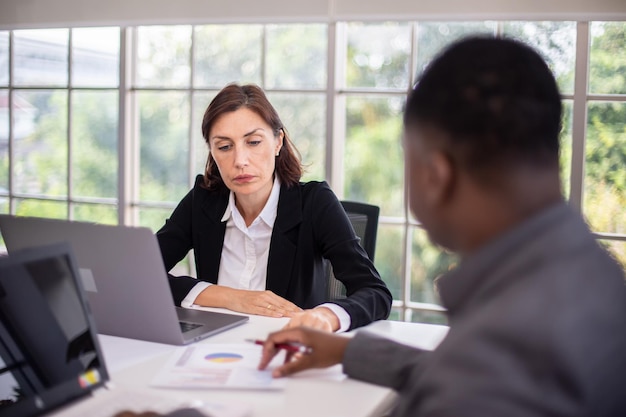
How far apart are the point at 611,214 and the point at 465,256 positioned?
248cm

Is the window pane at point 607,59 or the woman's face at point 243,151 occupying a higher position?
the window pane at point 607,59

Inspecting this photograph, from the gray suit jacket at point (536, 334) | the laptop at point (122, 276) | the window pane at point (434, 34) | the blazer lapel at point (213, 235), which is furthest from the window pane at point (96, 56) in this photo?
the gray suit jacket at point (536, 334)

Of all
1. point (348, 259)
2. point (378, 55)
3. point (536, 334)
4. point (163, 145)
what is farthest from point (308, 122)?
point (536, 334)

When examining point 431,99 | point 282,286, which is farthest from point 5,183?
point 431,99

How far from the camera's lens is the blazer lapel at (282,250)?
6.87 ft

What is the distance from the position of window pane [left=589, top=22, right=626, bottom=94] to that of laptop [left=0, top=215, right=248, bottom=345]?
7.29ft

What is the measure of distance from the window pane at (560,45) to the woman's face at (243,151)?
151 cm

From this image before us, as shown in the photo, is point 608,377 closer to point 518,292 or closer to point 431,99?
point 518,292

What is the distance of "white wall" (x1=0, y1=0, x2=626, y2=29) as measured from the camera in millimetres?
2887

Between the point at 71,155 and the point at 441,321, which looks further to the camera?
the point at 71,155

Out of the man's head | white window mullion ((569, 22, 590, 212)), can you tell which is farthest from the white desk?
white window mullion ((569, 22, 590, 212))

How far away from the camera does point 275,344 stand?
4.20ft

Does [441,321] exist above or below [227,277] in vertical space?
below

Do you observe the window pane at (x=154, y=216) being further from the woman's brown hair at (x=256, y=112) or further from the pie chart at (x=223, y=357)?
the pie chart at (x=223, y=357)
